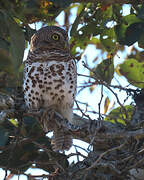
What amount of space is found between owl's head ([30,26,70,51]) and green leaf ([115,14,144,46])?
992mm

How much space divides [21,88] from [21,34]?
6.20ft

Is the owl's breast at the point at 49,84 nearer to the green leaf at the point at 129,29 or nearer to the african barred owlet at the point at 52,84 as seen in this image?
the african barred owlet at the point at 52,84

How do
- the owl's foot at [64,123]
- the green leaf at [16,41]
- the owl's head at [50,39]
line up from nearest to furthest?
the green leaf at [16,41] < the owl's foot at [64,123] < the owl's head at [50,39]

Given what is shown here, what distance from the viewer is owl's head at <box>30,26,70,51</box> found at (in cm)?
411

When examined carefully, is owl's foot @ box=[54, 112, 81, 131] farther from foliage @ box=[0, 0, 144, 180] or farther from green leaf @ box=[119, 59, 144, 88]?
green leaf @ box=[119, 59, 144, 88]

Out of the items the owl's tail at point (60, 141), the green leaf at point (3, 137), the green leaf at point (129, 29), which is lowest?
the owl's tail at point (60, 141)

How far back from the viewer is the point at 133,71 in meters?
3.90

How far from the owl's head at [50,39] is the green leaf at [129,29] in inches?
39.0

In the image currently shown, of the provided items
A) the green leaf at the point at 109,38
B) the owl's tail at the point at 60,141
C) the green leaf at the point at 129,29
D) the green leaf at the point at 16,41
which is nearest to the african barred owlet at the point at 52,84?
the owl's tail at the point at 60,141

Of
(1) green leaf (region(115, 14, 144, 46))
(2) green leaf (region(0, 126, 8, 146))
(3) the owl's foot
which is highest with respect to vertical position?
(1) green leaf (region(115, 14, 144, 46))

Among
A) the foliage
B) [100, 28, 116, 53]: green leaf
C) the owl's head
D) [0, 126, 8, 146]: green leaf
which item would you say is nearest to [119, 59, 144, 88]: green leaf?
the foliage

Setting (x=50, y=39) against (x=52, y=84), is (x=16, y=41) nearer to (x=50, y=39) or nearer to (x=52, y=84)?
(x=52, y=84)

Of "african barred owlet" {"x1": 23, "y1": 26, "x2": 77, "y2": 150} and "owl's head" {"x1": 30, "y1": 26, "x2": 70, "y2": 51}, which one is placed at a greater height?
"owl's head" {"x1": 30, "y1": 26, "x2": 70, "y2": 51}

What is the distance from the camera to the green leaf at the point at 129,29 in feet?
9.66
